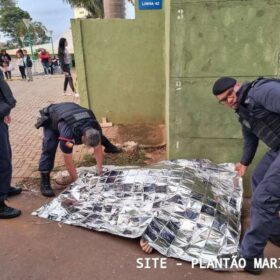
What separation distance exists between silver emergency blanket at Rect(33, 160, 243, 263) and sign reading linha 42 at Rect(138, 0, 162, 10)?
11.9ft

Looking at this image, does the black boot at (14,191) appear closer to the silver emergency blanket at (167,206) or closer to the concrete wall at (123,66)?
the silver emergency blanket at (167,206)

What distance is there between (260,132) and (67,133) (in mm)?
1864

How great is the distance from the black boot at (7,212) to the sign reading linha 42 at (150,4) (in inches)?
173

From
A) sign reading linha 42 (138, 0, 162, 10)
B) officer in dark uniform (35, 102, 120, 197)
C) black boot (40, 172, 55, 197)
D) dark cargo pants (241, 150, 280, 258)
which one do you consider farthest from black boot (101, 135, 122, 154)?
sign reading linha 42 (138, 0, 162, 10)

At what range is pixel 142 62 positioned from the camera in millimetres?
6344

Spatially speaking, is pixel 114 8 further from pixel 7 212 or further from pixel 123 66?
pixel 7 212

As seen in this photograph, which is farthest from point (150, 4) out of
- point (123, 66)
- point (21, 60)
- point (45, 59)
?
point (45, 59)

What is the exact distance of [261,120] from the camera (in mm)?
2512

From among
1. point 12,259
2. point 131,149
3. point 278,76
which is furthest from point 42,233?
point 278,76

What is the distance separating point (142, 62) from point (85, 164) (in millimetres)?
2557

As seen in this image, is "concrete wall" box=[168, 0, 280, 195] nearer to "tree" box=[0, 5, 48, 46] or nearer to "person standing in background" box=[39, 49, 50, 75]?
"person standing in background" box=[39, 49, 50, 75]

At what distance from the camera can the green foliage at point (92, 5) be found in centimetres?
2334

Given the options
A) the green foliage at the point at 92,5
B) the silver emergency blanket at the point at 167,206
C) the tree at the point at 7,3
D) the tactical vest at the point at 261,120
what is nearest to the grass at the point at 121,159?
the silver emergency blanket at the point at 167,206

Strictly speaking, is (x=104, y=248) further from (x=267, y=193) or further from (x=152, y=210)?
(x=267, y=193)
